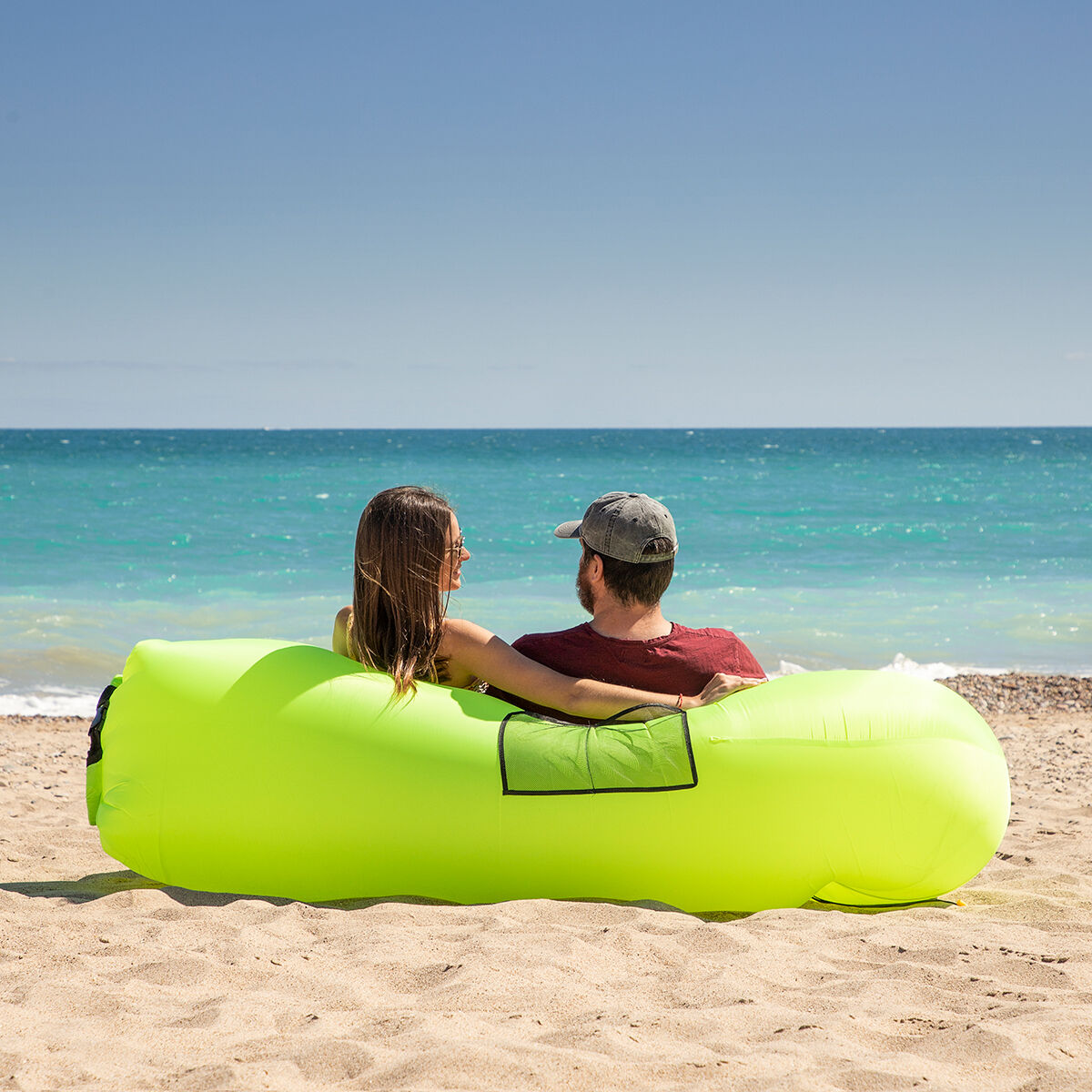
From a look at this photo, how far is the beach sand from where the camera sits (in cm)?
191

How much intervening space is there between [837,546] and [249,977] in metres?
14.7

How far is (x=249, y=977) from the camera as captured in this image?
95.7 inches

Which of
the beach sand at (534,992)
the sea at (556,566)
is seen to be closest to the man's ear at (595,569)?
the beach sand at (534,992)

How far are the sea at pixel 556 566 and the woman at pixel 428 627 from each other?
338 cm

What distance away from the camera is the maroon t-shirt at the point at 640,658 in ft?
10.4

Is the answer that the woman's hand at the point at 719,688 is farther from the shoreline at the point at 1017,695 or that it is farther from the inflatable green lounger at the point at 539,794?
the shoreline at the point at 1017,695

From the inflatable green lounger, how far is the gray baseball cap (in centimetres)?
47

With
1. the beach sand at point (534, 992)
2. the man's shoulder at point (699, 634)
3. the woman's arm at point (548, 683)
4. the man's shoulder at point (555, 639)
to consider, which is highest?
the man's shoulder at point (699, 634)

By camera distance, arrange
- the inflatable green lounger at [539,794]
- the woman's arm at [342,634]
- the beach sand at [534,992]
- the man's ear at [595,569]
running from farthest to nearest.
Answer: the woman's arm at [342,634], the man's ear at [595,569], the inflatable green lounger at [539,794], the beach sand at [534,992]

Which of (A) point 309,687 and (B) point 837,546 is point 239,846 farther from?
(B) point 837,546

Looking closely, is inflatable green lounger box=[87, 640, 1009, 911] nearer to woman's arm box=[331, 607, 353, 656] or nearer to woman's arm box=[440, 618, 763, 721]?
woman's arm box=[440, 618, 763, 721]

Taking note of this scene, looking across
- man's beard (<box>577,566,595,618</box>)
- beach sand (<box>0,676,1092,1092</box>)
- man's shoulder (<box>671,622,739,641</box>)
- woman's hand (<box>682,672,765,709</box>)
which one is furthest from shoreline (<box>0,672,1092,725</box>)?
man's beard (<box>577,566,595,618</box>)

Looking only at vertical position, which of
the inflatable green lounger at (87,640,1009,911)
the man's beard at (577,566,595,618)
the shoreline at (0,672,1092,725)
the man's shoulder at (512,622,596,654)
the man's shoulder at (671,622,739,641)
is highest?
the man's beard at (577,566,595,618)

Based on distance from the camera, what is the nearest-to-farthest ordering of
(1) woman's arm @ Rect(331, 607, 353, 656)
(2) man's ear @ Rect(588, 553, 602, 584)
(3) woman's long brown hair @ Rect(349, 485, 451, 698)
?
(3) woman's long brown hair @ Rect(349, 485, 451, 698)
(2) man's ear @ Rect(588, 553, 602, 584)
(1) woman's arm @ Rect(331, 607, 353, 656)
